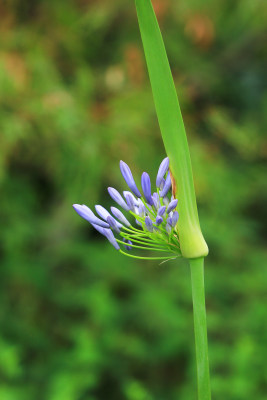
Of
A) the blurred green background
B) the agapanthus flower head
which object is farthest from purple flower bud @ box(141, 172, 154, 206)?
the blurred green background

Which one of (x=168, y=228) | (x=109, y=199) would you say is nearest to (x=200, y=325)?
(x=168, y=228)

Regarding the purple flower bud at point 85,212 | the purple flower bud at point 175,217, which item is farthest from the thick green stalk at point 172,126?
the purple flower bud at point 85,212

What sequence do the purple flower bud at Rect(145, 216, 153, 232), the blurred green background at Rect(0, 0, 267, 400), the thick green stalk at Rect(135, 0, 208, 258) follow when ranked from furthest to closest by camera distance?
the blurred green background at Rect(0, 0, 267, 400), the purple flower bud at Rect(145, 216, 153, 232), the thick green stalk at Rect(135, 0, 208, 258)

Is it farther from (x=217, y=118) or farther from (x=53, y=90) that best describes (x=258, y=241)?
(x=53, y=90)

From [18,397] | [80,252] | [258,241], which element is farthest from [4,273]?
[258,241]

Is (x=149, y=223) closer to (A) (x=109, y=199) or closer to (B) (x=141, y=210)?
(B) (x=141, y=210)

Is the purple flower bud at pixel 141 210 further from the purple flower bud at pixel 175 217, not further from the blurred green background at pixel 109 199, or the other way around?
the blurred green background at pixel 109 199

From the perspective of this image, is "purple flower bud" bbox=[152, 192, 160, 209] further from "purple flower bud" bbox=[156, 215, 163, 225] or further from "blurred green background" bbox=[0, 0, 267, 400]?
"blurred green background" bbox=[0, 0, 267, 400]
